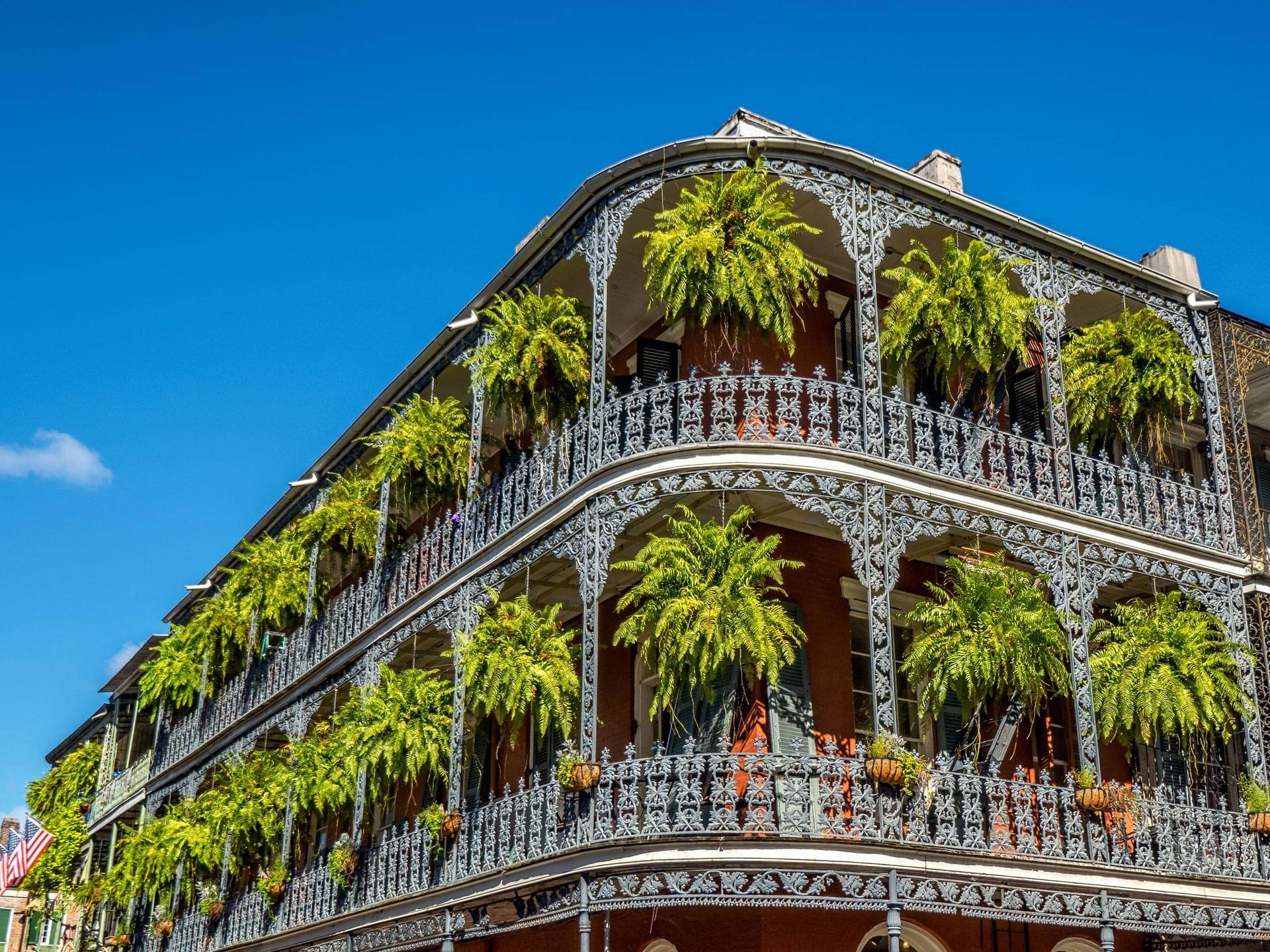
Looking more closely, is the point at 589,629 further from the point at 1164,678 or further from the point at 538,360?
the point at 1164,678

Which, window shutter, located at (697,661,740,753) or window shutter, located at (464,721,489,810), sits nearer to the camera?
window shutter, located at (697,661,740,753)

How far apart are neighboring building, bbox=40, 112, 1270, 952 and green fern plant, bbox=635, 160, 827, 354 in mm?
517

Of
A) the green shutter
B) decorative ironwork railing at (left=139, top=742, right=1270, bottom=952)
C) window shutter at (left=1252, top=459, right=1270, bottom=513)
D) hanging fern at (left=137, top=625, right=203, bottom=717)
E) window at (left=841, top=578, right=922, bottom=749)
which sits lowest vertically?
decorative ironwork railing at (left=139, top=742, right=1270, bottom=952)

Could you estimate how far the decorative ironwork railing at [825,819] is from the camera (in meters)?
10.8

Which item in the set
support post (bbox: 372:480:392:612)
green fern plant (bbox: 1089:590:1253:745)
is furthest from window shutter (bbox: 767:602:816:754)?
support post (bbox: 372:480:392:612)

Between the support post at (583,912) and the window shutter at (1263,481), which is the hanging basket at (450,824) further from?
the window shutter at (1263,481)

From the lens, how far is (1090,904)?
11.8 metres

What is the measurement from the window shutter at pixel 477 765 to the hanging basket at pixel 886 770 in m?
6.85

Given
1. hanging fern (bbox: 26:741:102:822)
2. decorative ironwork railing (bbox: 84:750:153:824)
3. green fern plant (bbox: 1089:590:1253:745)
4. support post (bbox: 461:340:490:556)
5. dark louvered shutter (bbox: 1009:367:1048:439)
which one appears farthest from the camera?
hanging fern (bbox: 26:741:102:822)

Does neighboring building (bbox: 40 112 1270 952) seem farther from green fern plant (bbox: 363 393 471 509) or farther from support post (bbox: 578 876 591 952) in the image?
green fern plant (bbox: 363 393 471 509)

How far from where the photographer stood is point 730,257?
12.5m

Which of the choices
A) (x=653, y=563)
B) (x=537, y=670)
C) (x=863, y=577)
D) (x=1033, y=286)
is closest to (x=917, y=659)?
(x=863, y=577)

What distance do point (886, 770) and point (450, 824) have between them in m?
4.85

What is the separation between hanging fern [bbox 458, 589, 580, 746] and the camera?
41.4 ft
